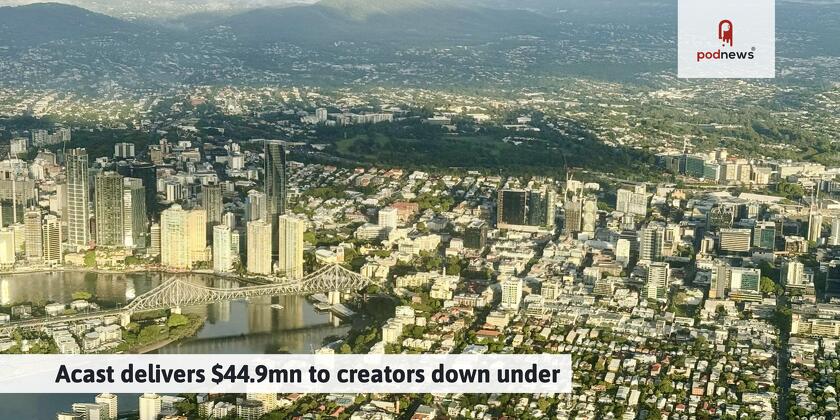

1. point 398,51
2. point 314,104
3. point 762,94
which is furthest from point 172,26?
point 762,94

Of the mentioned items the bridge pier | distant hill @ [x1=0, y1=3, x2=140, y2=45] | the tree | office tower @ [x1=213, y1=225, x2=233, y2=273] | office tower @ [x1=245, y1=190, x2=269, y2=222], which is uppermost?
distant hill @ [x1=0, y1=3, x2=140, y2=45]

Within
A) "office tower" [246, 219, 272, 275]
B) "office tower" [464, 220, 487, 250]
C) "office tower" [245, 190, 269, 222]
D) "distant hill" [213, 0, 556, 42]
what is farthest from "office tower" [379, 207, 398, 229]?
"distant hill" [213, 0, 556, 42]

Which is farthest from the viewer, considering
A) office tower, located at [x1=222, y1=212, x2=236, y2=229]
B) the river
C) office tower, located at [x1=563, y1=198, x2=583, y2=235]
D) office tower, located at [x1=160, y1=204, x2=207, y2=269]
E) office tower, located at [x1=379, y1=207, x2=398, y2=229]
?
office tower, located at [x1=379, y1=207, x2=398, y2=229]

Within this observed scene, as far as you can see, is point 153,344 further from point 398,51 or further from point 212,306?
point 398,51

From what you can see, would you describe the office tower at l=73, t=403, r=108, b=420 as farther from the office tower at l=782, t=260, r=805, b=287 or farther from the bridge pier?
→ the office tower at l=782, t=260, r=805, b=287

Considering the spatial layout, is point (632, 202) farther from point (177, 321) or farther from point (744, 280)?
point (177, 321)

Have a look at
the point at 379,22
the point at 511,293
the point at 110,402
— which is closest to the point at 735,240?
the point at 511,293
